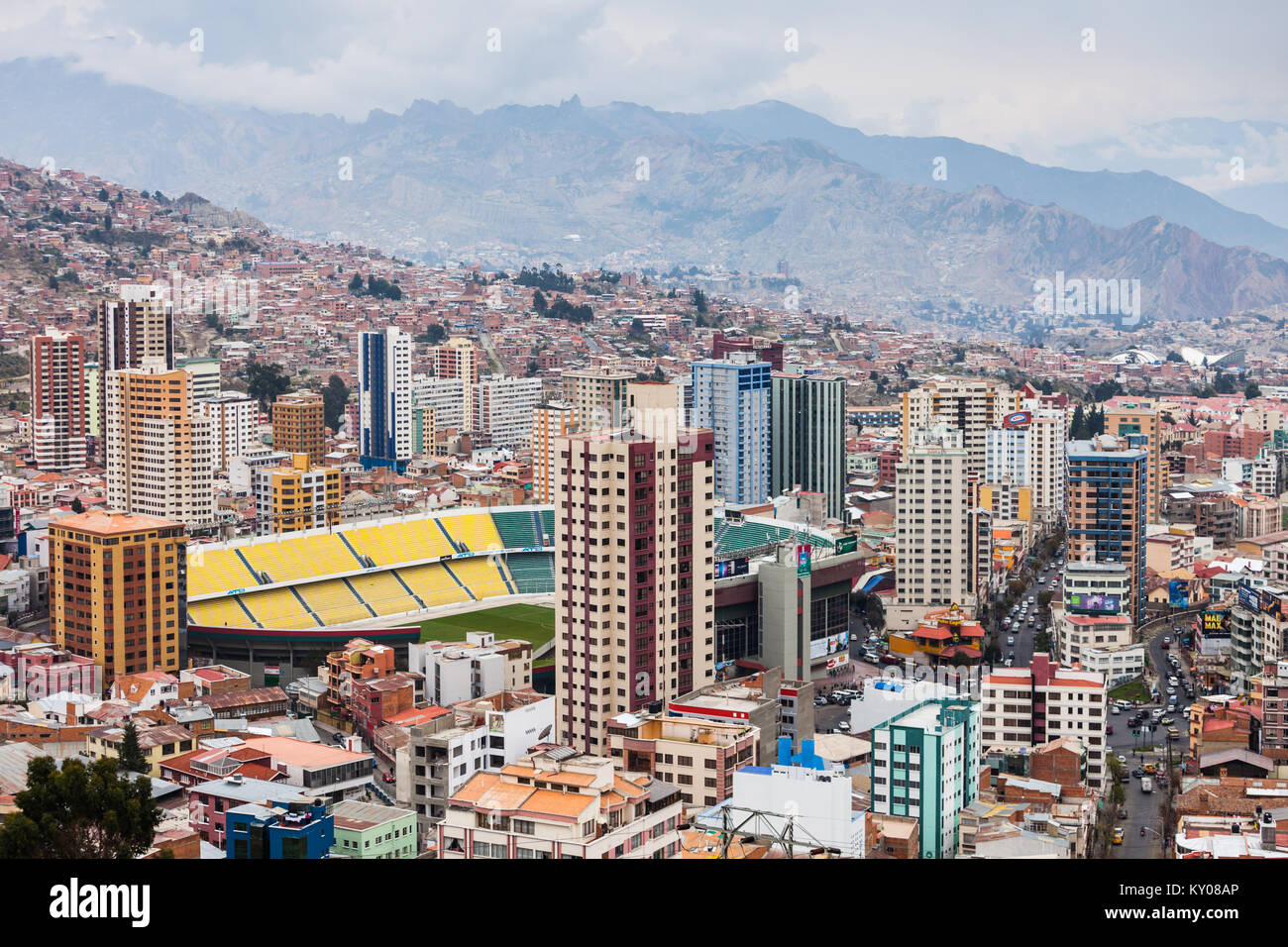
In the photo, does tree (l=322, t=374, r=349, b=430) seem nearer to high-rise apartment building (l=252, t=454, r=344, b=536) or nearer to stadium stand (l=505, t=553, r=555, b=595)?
high-rise apartment building (l=252, t=454, r=344, b=536)

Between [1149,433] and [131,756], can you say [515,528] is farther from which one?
[1149,433]

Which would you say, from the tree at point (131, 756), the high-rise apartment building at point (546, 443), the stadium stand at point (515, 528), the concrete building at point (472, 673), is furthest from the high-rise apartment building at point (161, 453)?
the tree at point (131, 756)

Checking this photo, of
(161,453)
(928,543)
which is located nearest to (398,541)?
(161,453)

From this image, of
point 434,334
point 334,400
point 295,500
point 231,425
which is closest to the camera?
point 295,500

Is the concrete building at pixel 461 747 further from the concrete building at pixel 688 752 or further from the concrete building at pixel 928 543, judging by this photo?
the concrete building at pixel 928 543

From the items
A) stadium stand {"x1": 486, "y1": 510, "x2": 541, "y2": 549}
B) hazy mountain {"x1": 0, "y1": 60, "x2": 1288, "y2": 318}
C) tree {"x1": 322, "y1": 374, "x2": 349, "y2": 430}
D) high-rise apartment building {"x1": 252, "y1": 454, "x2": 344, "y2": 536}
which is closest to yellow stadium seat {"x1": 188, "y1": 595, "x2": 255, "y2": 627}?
stadium stand {"x1": 486, "y1": 510, "x2": 541, "y2": 549}
